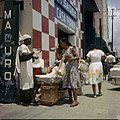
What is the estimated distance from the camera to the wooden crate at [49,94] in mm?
7879

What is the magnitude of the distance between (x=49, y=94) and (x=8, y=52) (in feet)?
4.85

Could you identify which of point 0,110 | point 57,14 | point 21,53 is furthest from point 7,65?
point 57,14

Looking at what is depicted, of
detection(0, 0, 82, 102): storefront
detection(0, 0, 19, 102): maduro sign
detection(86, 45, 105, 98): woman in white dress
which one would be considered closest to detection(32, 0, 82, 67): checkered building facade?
detection(0, 0, 82, 102): storefront

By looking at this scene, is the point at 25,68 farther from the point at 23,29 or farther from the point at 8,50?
the point at 23,29

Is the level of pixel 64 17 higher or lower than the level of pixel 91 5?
lower

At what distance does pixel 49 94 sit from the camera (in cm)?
788

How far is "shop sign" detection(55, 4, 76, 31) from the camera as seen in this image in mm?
11766

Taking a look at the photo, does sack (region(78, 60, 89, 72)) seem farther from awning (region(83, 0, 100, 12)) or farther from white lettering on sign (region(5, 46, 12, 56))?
awning (region(83, 0, 100, 12))

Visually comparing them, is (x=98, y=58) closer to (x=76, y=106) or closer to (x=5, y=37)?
(x=76, y=106)

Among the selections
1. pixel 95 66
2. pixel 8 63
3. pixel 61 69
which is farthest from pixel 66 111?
pixel 95 66

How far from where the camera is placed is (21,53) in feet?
25.7

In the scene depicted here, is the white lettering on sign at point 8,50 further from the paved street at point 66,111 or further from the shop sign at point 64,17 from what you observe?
the shop sign at point 64,17

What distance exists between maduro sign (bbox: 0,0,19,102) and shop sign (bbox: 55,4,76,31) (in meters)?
3.62

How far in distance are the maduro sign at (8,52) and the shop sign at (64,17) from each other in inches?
142
